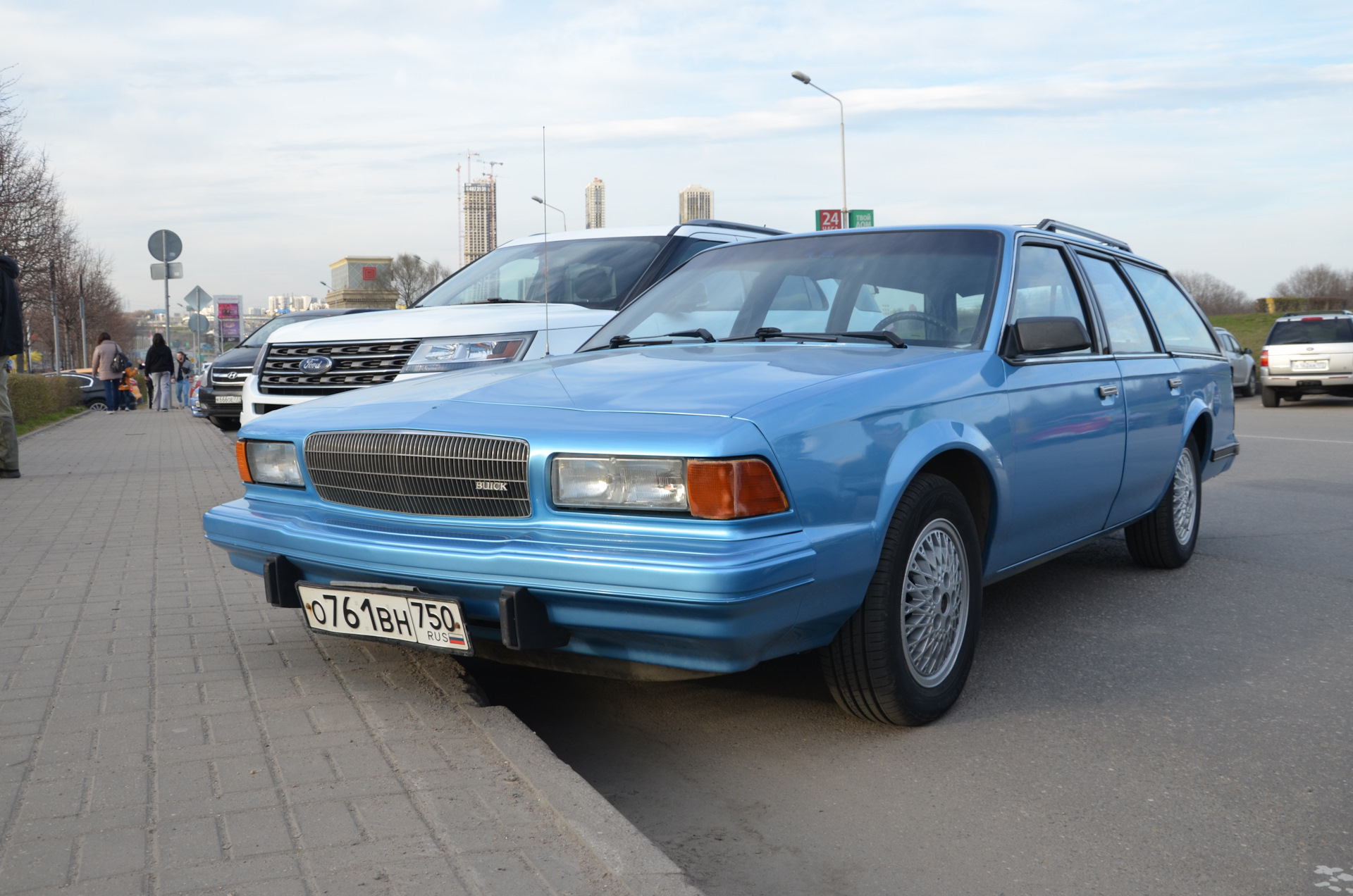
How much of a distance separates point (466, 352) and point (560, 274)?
46.1 inches

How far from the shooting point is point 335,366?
24.2ft

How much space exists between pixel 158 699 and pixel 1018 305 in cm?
323

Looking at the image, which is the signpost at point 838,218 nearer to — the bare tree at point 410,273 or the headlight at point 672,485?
the headlight at point 672,485

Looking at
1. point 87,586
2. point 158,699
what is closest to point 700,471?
point 158,699

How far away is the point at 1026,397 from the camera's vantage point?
4117 mm

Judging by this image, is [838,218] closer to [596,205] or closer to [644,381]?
[596,205]

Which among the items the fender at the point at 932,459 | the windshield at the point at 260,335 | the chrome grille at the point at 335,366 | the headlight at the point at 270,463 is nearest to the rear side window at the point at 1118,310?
the fender at the point at 932,459

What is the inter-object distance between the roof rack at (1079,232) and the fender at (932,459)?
160 cm

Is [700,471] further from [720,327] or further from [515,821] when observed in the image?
[720,327]

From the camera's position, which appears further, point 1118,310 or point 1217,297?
point 1217,297

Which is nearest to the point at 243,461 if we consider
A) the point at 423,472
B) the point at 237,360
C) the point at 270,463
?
the point at 270,463

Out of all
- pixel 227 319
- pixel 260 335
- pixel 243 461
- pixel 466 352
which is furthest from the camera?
pixel 227 319

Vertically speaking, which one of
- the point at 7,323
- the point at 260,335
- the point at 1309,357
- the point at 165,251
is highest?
the point at 165,251

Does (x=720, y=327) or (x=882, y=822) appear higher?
(x=720, y=327)
